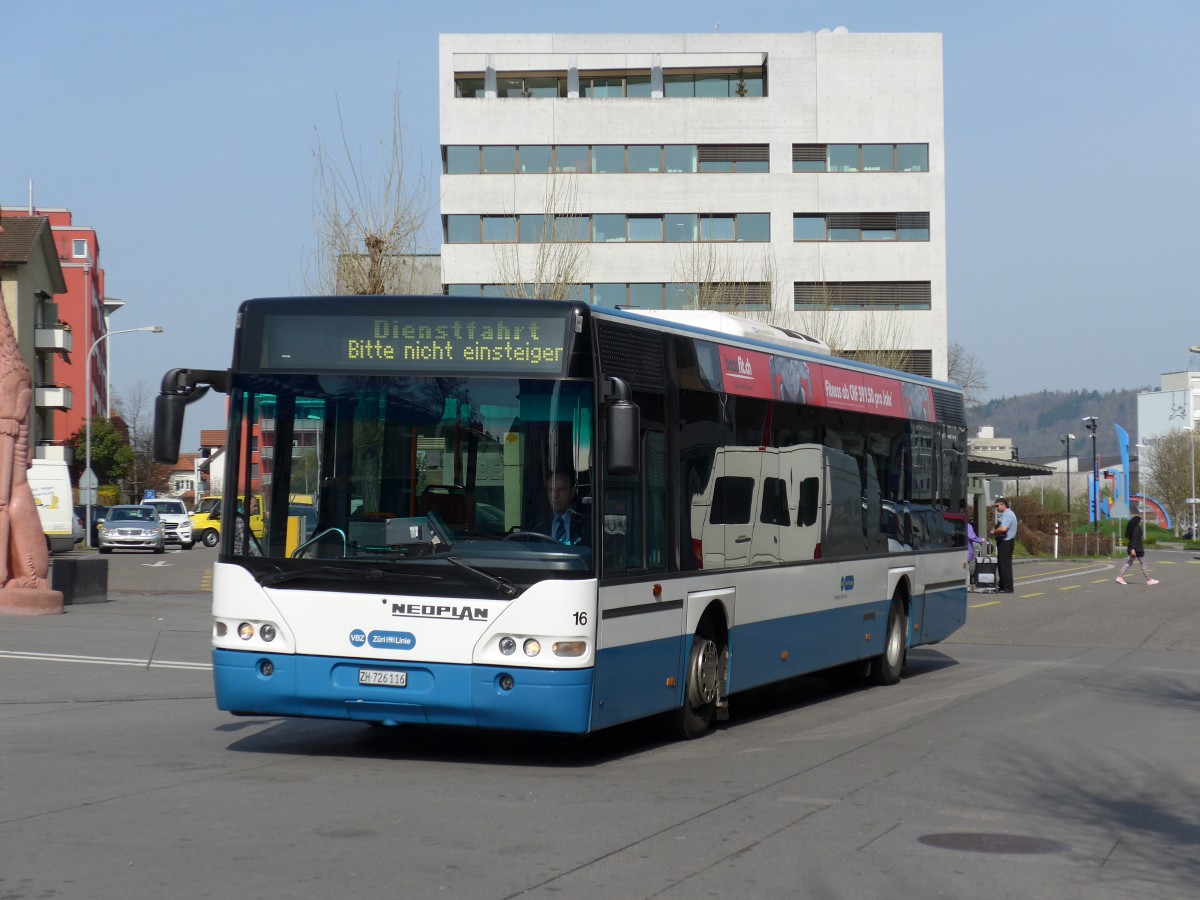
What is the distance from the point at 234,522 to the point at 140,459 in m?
96.4

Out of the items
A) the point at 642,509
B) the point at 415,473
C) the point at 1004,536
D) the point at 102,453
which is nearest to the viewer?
the point at 415,473

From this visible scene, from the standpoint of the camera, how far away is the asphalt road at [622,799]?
6719 millimetres

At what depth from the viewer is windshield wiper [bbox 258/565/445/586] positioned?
9.58 m

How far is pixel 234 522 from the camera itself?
10039 mm

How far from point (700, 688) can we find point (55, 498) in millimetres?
38863

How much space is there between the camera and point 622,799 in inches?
344

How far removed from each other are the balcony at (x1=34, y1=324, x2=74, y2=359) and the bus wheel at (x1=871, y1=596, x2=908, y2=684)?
2428 inches

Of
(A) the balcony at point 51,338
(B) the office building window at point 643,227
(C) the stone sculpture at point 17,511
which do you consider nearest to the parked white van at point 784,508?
(C) the stone sculpture at point 17,511

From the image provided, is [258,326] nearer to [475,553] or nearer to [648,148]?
[475,553]

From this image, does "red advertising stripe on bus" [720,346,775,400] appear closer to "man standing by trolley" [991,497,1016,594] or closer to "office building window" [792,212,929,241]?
"man standing by trolley" [991,497,1016,594]

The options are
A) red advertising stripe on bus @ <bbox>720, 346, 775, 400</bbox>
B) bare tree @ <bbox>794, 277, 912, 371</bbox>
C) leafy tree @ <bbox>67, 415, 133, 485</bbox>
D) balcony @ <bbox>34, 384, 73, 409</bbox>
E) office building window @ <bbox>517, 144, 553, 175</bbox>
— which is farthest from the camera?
leafy tree @ <bbox>67, 415, 133, 485</bbox>

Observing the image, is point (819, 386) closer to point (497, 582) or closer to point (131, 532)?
point (497, 582)

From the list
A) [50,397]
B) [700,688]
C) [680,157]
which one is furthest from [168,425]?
[50,397]

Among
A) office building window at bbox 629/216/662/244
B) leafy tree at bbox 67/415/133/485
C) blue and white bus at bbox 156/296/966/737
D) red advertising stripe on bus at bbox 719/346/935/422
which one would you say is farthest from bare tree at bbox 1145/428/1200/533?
blue and white bus at bbox 156/296/966/737
